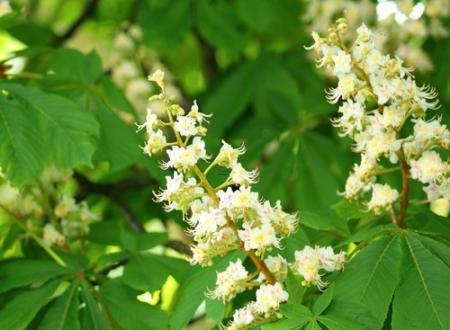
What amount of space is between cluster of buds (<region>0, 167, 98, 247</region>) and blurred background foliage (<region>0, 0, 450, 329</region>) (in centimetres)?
5

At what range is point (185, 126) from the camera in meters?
2.12

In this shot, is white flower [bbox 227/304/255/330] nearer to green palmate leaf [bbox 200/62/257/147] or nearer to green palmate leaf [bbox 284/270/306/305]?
green palmate leaf [bbox 284/270/306/305]

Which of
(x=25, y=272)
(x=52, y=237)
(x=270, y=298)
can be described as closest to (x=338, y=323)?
(x=270, y=298)

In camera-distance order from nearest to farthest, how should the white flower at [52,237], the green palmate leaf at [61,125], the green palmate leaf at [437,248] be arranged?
the green palmate leaf at [437,248], the green palmate leaf at [61,125], the white flower at [52,237]

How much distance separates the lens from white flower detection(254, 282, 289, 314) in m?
2.04

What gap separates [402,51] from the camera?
12.7 feet

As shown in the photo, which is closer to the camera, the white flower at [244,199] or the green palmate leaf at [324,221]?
the white flower at [244,199]

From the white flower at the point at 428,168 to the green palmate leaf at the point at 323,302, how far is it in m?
0.42

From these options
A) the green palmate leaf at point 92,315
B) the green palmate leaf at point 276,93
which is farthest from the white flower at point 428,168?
the green palmate leaf at point 276,93

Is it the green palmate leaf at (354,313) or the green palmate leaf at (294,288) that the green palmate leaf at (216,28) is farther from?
the green palmate leaf at (354,313)

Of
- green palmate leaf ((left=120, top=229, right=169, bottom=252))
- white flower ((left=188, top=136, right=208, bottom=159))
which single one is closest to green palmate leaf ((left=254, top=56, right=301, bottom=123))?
green palmate leaf ((left=120, top=229, right=169, bottom=252))

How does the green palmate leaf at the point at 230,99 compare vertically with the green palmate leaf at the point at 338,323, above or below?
above

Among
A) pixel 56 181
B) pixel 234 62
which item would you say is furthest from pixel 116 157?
pixel 234 62

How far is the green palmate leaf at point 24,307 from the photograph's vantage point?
2484 mm
